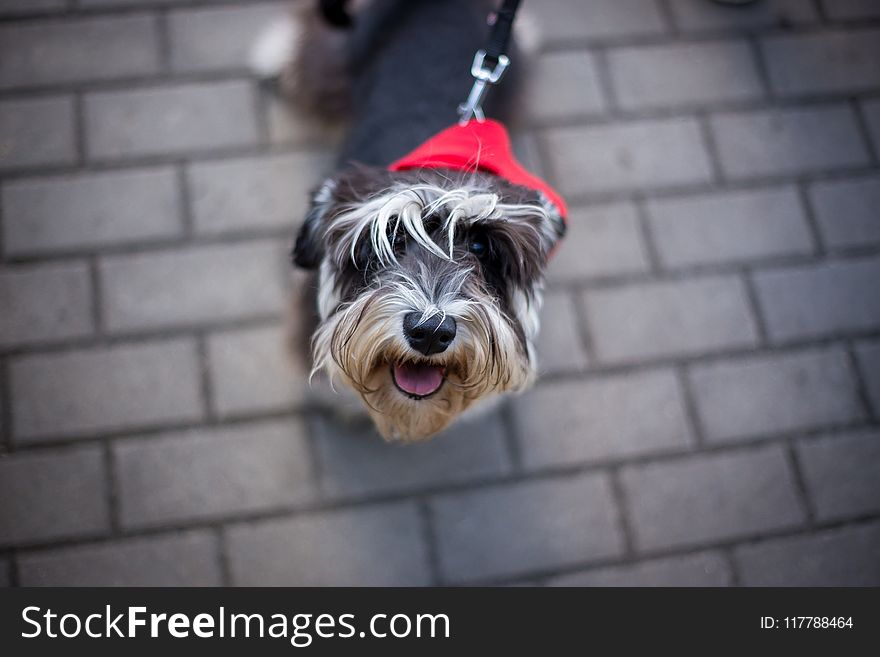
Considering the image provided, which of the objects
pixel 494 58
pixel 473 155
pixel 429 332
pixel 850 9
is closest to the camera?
pixel 429 332

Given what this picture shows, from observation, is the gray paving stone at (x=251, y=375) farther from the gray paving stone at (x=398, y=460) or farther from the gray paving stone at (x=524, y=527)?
the gray paving stone at (x=524, y=527)

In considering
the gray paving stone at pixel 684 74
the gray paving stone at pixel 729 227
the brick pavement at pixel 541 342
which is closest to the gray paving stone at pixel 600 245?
the brick pavement at pixel 541 342

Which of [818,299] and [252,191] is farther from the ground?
[252,191]

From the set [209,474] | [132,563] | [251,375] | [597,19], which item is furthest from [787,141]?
[132,563]

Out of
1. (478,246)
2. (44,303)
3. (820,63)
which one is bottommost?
(478,246)

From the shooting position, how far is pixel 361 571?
298cm

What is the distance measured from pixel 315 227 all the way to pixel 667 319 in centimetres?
178

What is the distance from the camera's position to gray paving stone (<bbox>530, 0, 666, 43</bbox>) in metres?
3.67

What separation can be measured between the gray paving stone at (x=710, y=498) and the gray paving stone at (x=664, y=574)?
0.07 m

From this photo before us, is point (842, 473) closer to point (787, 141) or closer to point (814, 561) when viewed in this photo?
point (814, 561)

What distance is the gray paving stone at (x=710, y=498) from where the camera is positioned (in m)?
3.13

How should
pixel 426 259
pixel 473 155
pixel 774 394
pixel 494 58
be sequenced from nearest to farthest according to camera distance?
pixel 426 259 → pixel 473 155 → pixel 494 58 → pixel 774 394

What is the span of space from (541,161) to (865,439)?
6.58 feet

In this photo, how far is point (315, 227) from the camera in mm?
2385
